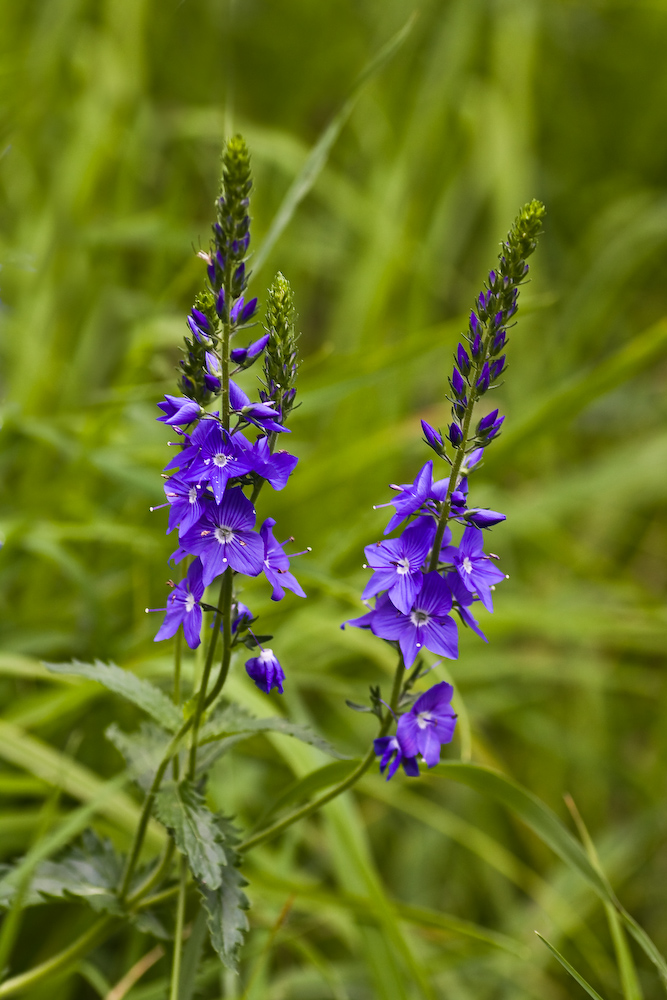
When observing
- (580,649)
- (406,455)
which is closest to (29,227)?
(406,455)

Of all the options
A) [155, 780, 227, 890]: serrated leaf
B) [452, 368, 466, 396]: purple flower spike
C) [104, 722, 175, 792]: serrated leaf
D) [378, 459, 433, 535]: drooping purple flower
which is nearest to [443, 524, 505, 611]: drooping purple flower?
[378, 459, 433, 535]: drooping purple flower

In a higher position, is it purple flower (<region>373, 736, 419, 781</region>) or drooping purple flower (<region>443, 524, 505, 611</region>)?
drooping purple flower (<region>443, 524, 505, 611</region>)

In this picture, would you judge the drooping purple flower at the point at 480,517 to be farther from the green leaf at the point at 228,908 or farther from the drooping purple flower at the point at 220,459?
the green leaf at the point at 228,908

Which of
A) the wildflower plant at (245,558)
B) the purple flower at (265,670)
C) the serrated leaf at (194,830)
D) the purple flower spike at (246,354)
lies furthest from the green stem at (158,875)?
the purple flower spike at (246,354)

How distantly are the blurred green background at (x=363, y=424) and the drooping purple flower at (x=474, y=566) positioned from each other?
0.68 m

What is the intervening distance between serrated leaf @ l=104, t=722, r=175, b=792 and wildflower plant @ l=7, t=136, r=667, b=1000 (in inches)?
1.2

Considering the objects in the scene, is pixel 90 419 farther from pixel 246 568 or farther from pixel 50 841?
pixel 246 568

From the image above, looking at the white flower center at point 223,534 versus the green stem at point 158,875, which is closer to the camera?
the white flower center at point 223,534

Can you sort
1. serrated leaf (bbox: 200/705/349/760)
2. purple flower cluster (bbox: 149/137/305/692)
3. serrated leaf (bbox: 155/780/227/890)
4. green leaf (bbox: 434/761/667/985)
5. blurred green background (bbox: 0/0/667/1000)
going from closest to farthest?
purple flower cluster (bbox: 149/137/305/692) < serrated leaf (bbox: 155/780/227/890) < serrated leaf (bbox: 200/705/349/760) < green leaf (bbox: 434/761/667/985) < blurred green background (bbox: 0/0/667/1000)

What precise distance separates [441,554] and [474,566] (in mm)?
70

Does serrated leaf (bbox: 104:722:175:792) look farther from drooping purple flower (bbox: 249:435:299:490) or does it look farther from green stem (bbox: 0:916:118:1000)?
drooping purple flower (bbox: 249:435:299:490)

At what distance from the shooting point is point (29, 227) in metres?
3.73

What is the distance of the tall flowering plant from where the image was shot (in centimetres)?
133

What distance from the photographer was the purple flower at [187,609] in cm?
137
